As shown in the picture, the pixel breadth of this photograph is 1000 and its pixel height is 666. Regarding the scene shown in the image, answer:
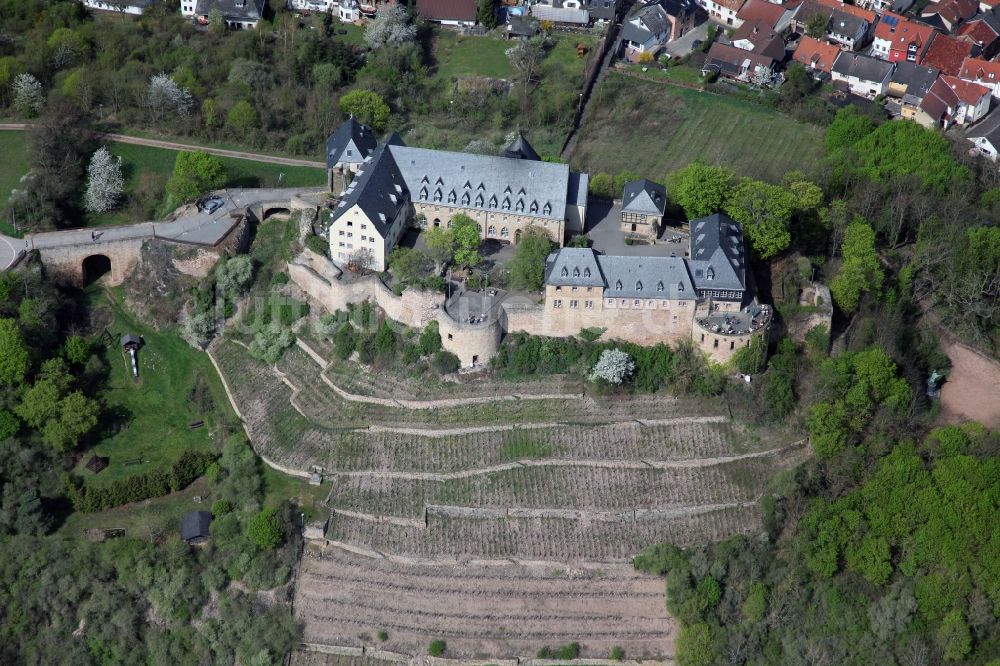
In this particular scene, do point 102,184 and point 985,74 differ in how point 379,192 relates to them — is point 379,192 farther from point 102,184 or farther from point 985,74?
point 985,74

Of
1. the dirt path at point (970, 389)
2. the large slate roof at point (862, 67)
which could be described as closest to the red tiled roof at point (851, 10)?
the large slate roof at point (862, 67)

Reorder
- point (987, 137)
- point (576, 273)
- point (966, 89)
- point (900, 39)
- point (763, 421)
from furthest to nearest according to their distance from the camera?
1. point (900, 39)
2. point (966, 89)
3. point (987, 137)
4. point (576, 273)
5. point (763, 421)

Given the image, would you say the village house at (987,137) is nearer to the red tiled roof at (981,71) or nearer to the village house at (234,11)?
the red tiled roof at (981,71)

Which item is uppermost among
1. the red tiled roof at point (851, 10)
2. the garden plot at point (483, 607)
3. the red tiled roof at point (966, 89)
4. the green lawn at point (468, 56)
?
the red tiled roof at point (851, 10)

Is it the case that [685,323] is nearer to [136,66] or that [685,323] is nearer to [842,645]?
[842,645]

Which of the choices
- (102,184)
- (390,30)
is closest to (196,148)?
(102,184)
